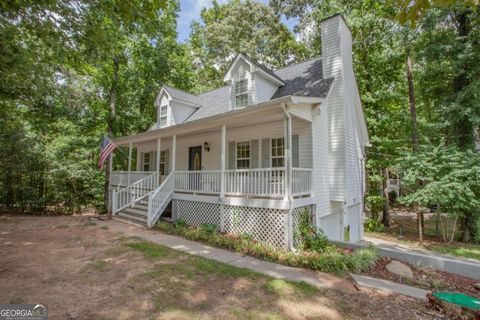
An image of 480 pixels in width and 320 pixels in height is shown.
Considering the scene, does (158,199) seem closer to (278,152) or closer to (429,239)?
(278,152)

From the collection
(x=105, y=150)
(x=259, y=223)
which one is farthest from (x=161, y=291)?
(x=105, y=150)

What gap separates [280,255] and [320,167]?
4054 millimetres

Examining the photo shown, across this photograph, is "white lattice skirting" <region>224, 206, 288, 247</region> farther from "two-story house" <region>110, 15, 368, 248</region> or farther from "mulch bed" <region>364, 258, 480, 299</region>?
"mulch bed" <region>364, 258, 480, 299</region>

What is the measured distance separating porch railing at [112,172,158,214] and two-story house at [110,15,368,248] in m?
0.05

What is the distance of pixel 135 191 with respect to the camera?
11.7 meters

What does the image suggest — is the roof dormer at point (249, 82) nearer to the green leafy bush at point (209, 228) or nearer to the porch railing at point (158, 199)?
the porch railing at point (158, 199)

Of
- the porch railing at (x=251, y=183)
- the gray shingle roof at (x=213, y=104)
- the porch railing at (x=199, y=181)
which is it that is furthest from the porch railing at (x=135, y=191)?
the porch railing at (x=251, y=183)

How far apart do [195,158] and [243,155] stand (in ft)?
10.2

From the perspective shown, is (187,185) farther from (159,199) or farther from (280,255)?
(280,255)

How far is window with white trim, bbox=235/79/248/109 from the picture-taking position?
432 inches

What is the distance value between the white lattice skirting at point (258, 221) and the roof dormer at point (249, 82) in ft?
15.6

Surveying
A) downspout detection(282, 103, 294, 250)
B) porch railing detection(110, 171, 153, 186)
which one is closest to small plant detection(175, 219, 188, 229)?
porch railing detection(110, 171, 153, 186)

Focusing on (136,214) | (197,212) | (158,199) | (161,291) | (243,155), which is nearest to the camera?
(161,291)

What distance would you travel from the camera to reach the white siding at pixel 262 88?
1057 cm
